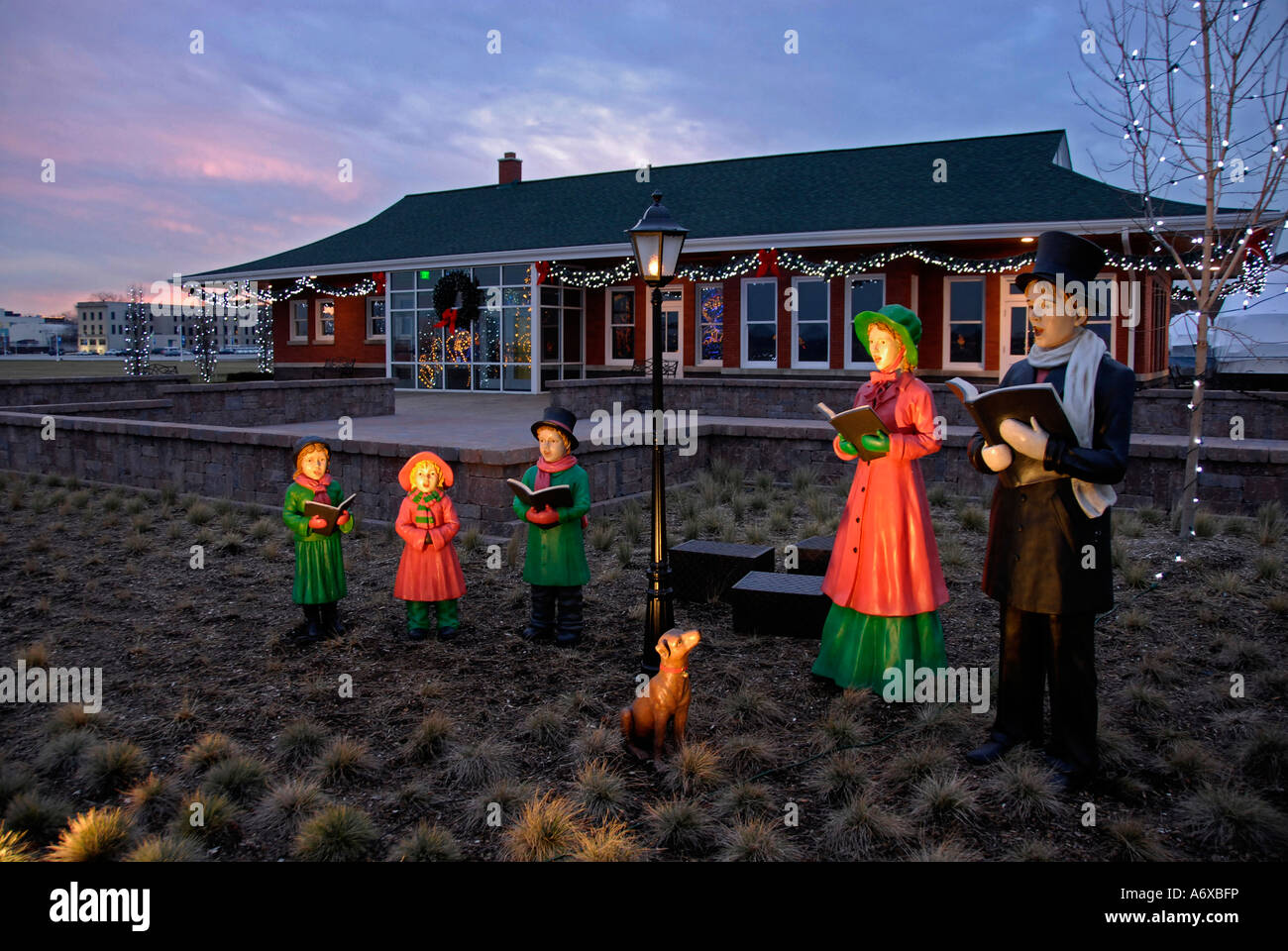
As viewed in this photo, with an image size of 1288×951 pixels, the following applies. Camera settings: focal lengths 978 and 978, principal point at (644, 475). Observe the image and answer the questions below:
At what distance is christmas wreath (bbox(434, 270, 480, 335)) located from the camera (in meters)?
25.1

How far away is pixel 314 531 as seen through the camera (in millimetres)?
6223

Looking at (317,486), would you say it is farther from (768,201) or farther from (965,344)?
(768,201)

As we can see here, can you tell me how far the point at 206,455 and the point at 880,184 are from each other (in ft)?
51.7

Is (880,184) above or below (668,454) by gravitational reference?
above

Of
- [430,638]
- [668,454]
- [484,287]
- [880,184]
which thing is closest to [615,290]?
[484,287]

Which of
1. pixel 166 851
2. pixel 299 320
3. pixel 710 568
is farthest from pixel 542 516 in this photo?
pixel 299 320

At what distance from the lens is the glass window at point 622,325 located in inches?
982

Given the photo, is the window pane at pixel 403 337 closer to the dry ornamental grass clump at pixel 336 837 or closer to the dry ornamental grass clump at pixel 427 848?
the dry ornamental grass clump at pixel 336 837

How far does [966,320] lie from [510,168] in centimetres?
1562

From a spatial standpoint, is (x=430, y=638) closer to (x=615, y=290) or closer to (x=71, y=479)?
(x=71, y=479)

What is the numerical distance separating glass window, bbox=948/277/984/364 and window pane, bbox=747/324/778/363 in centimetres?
386

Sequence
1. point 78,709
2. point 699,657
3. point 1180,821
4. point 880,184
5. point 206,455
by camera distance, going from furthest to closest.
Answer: point 880,184
point 206,455
point 699,657
point 78,709
point 1180,821

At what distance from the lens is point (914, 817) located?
4082 mm

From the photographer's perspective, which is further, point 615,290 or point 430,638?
point 615,290
